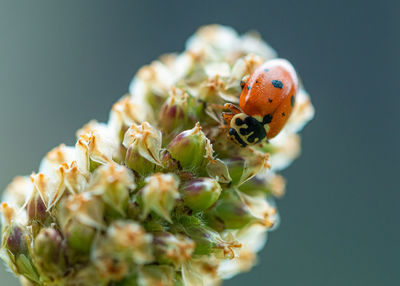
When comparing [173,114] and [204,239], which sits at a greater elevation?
[173,114]

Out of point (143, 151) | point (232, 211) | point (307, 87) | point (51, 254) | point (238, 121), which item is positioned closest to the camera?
point (51, 254)

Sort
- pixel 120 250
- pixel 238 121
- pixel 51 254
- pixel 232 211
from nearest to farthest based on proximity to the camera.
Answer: pixel 120 250 → pixel 51 254 → pixel 232 211 → pixel 238 121

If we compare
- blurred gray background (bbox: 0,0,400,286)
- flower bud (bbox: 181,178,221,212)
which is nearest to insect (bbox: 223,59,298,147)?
flower bud (bbox: 181,178,221,212)

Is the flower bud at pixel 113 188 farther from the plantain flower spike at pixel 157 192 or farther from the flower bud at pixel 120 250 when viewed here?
the flower bud at pixel 120 250

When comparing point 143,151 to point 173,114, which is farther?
point 173,114

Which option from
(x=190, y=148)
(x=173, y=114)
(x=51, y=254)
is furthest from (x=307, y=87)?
(x=51, y=254)

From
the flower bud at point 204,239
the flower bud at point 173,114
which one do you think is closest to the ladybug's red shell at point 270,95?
the flower bud at point 173,114

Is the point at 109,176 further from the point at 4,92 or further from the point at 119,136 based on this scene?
the point at 4,92

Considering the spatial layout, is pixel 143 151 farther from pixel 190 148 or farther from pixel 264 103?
pixel 264 103
